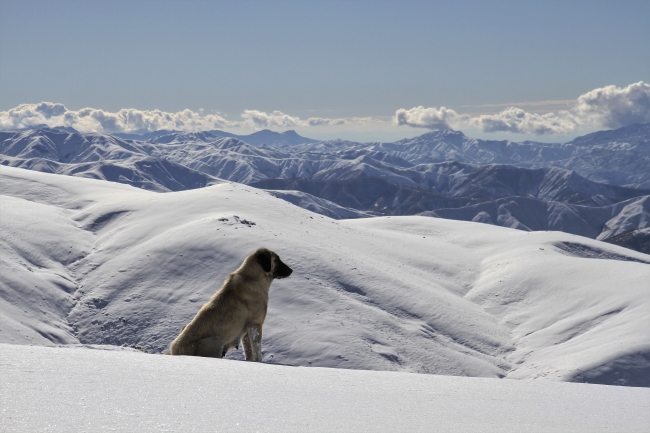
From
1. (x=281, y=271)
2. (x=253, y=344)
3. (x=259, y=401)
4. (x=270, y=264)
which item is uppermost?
(x=259, y=401)

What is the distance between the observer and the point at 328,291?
28.7 metres

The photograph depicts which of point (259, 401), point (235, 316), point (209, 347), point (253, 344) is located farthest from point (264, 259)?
point (259, 401)

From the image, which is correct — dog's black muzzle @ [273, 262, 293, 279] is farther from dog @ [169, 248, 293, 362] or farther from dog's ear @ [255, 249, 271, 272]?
dog's ear @ [255, 249, 271, 272]

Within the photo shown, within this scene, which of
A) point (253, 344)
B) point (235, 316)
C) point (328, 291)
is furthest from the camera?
point (328, 291)

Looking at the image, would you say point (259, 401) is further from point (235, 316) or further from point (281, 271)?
point (281, 271)

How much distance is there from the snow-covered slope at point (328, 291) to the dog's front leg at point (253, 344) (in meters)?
13.3

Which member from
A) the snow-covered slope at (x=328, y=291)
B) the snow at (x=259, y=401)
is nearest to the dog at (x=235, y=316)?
the snow at (x=259, y=401)

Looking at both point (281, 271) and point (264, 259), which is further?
point (281, 271)

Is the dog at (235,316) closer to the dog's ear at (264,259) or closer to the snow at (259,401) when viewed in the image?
the dog's ear at (264,259)

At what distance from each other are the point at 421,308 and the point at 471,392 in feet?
78.2

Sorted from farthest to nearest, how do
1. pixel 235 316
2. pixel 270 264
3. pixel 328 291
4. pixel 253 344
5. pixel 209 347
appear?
pixel 328 291 < pixel 270 264 < pixel 253 344 < pixel 235 316 < pixel 209 347

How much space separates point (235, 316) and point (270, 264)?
3.55 feet

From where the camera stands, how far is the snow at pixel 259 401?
3.88m

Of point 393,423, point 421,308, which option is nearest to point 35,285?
point 421,308
